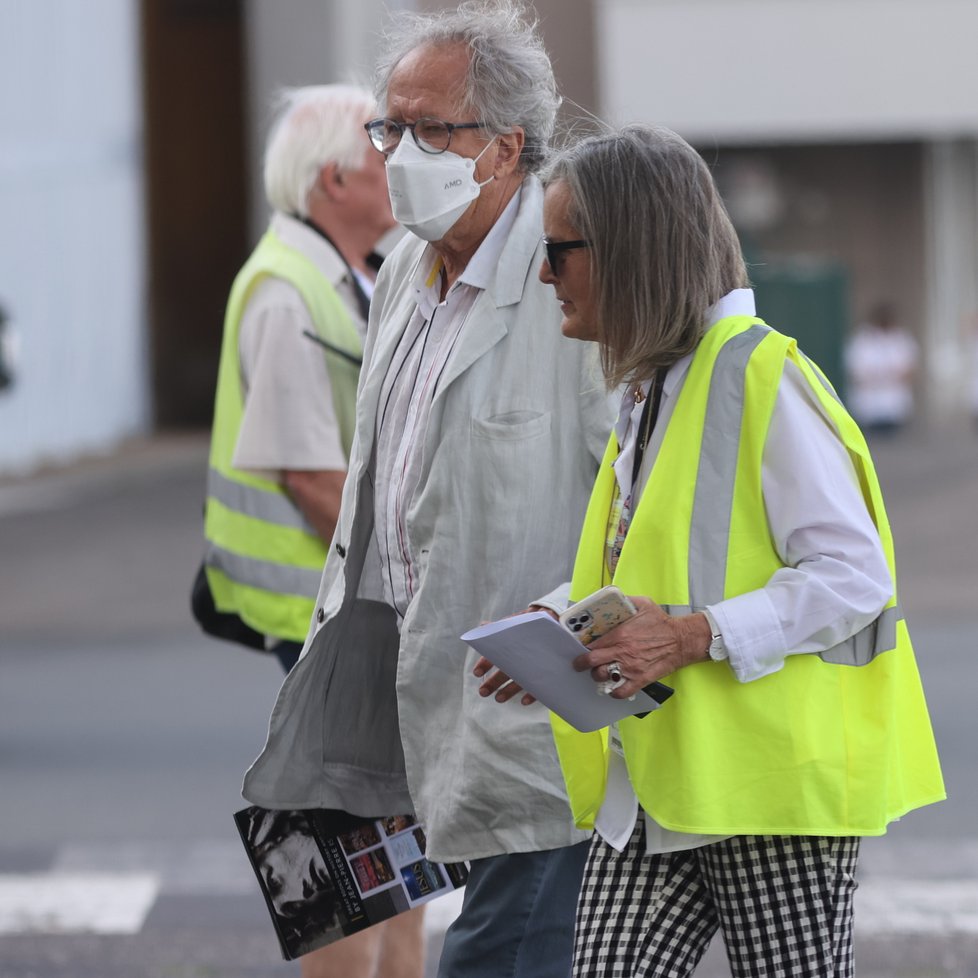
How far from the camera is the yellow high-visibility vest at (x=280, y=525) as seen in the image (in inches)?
159

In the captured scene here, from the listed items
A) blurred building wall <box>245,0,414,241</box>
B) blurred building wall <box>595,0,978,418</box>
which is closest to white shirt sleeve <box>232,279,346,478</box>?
blurred building wall <box>245,0,414,241</box>

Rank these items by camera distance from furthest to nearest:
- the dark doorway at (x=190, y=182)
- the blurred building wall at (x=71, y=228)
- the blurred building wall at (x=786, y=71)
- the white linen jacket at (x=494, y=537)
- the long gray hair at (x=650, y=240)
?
the dark doorway at (x=190, y=182), the blurred building wall at (x=786, y=71), the blurred building wall at (x=71, y=228), the white linen jacket at (x=494, y=537), the long gray hair at (x=650, y=240)

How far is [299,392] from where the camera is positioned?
3.97 meters

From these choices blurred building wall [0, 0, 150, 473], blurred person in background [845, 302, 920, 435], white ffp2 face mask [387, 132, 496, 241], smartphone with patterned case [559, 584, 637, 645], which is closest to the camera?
smartphone with patterned case [559, 584, 637, 645]

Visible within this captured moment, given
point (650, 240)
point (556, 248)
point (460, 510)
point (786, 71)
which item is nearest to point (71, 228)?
point (786, 71)

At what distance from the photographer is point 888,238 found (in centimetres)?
2680

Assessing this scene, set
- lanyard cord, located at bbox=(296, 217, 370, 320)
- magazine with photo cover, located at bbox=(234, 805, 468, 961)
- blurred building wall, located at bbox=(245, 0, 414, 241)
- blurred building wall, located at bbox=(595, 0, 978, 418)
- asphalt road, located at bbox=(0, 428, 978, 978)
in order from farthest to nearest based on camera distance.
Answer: blurred building wall, located at bbox=(595, 0, 978, 418) < blurred building wall, located at bbox=(245, 0, 414, 241) < asphalt road, located at bbox=(0, 428, 978, 978) < lanyard cord, located at bbox=(296, 217, 370, 320) < magazine with photo cover, located at bbox=(234, 805, 468, 961)

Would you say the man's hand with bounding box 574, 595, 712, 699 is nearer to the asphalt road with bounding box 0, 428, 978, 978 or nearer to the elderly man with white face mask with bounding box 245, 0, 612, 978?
the elderly man with white face mask with bounding box 245, 0, 612, 978

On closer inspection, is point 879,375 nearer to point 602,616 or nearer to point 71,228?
point 71,228

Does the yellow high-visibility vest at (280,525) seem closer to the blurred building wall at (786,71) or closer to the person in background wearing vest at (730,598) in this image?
the person in background wearing vest at (730,598)

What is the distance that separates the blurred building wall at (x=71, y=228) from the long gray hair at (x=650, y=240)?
17605 millimetres

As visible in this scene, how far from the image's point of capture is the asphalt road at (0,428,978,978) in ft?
16.6

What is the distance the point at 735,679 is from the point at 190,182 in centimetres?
2460

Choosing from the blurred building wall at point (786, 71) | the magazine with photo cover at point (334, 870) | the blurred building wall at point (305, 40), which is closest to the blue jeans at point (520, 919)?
the magazine with photo cover at point (334, 870)
